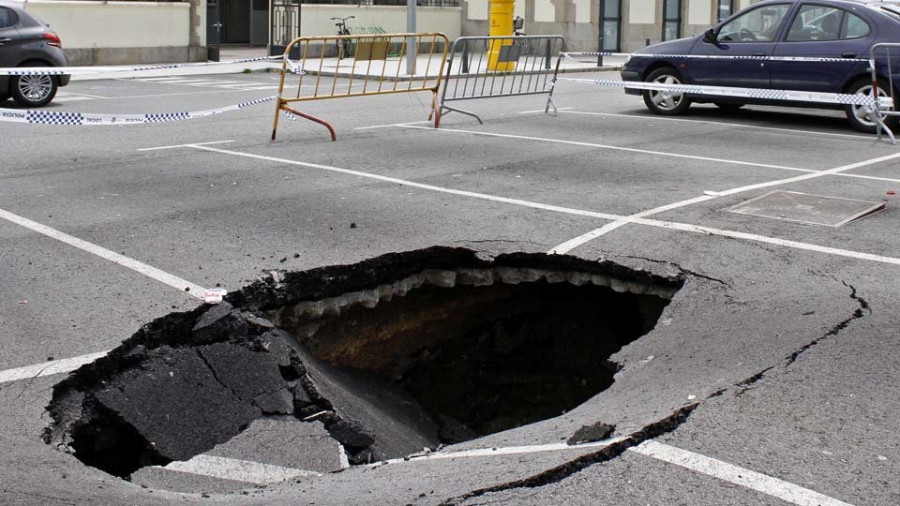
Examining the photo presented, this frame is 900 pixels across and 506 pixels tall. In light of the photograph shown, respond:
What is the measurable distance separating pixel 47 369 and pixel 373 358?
7.84 ft

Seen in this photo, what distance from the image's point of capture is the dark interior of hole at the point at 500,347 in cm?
702

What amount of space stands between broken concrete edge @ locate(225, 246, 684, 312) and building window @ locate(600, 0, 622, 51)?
A: 27556 millimetres

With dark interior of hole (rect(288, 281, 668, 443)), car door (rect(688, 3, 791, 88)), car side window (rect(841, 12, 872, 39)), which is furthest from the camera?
car door (rect(688, 3, 791, 88))

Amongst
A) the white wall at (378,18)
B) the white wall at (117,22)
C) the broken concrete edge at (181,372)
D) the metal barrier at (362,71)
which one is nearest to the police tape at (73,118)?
the metal barrier at (362,71)

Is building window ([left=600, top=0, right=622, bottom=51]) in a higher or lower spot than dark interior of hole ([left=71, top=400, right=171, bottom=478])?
higher

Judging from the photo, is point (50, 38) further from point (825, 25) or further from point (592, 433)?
point (592, 433)

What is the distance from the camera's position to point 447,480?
12.7 feet

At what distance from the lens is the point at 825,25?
1439 cm

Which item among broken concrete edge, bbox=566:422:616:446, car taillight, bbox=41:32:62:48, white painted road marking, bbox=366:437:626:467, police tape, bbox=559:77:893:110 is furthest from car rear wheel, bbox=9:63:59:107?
broken concrete edge, bbox=566:422:616:446

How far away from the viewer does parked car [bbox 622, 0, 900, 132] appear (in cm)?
1393

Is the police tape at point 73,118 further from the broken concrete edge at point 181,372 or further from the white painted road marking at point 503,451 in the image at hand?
the white painted road marking at point 503,451

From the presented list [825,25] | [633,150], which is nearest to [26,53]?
[633,150]

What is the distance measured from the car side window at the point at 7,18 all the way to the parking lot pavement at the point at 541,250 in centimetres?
A: 398

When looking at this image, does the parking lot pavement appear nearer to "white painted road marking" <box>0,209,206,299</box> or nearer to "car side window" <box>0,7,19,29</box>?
"white painted road marking" <box>0,209,206,299</box>
